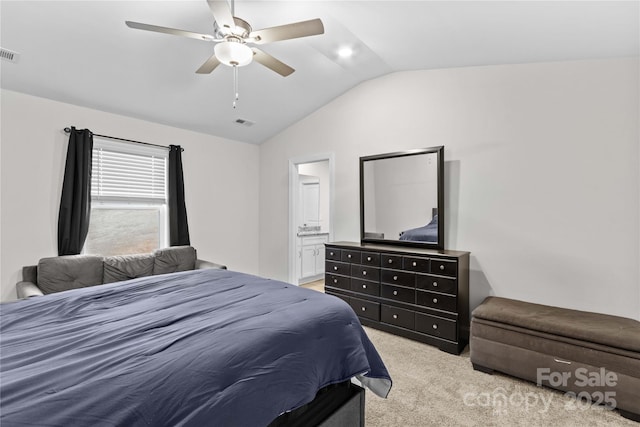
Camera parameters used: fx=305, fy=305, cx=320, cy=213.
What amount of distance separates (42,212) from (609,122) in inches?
216

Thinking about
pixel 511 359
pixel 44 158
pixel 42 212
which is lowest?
pixel 511 359

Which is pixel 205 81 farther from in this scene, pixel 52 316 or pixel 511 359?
pixel 511 359

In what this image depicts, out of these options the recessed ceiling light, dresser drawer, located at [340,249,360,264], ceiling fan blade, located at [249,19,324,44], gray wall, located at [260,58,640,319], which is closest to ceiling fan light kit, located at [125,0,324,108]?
ceiling fan blade, located at [249,19,324,44]

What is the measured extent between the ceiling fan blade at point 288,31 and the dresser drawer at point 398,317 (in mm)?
2711

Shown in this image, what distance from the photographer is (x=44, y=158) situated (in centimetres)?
323

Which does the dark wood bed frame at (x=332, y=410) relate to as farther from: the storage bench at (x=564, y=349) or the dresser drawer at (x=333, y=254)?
the dresser drawer at (x=333, y=254)

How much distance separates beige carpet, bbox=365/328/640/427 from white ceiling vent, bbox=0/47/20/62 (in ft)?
13.2

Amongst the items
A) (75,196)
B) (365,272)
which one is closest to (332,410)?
(365,272)

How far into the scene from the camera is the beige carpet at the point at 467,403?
6.47ft

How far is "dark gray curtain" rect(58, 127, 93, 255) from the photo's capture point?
330 cm

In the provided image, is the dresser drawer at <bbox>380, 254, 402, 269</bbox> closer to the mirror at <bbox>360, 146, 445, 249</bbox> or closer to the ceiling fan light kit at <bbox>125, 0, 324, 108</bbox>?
the mirror at <bbox>360, 146, 445, 249</bbox>

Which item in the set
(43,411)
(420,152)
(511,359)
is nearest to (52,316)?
(43,411)

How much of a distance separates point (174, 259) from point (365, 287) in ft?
8.03

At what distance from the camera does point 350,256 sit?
12.1 feet
